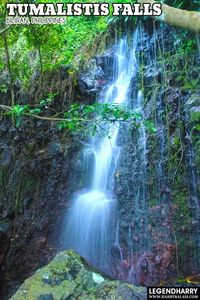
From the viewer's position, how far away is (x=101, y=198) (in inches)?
215

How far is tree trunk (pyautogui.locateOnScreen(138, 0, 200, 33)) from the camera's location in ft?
10.6

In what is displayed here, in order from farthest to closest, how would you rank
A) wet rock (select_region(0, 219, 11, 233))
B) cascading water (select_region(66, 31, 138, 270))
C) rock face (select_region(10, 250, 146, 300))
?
wet rock (select_region(0, 219, 11, 233)) → cascading water (select_region(66, 31, 138, 270)) → rock face (select_region(10, 250, 146, 300))

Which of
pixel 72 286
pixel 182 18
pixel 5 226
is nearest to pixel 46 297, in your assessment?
pixel 72 286

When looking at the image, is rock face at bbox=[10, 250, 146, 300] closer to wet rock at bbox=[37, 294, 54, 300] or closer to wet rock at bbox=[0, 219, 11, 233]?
wet rock at bbox=[37, 294, 54, 300]

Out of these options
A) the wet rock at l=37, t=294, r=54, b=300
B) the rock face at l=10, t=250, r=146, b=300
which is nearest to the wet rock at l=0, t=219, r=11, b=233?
the rock face at l=10, t=250, r=146, b=300

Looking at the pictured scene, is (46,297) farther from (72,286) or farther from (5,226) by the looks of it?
(5,226)

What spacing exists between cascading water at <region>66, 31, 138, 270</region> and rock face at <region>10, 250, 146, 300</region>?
1.66 meters

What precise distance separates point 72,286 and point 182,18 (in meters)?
3.06

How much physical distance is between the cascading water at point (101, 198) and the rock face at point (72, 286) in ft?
5.44

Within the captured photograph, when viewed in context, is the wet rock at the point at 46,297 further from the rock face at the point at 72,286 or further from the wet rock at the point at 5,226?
the wet rock at the point at 5,226

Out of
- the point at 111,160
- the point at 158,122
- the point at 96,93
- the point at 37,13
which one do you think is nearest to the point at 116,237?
the point at 111,160

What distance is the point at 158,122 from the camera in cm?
529

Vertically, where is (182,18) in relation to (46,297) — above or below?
above

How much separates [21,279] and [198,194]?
11.8 feet
